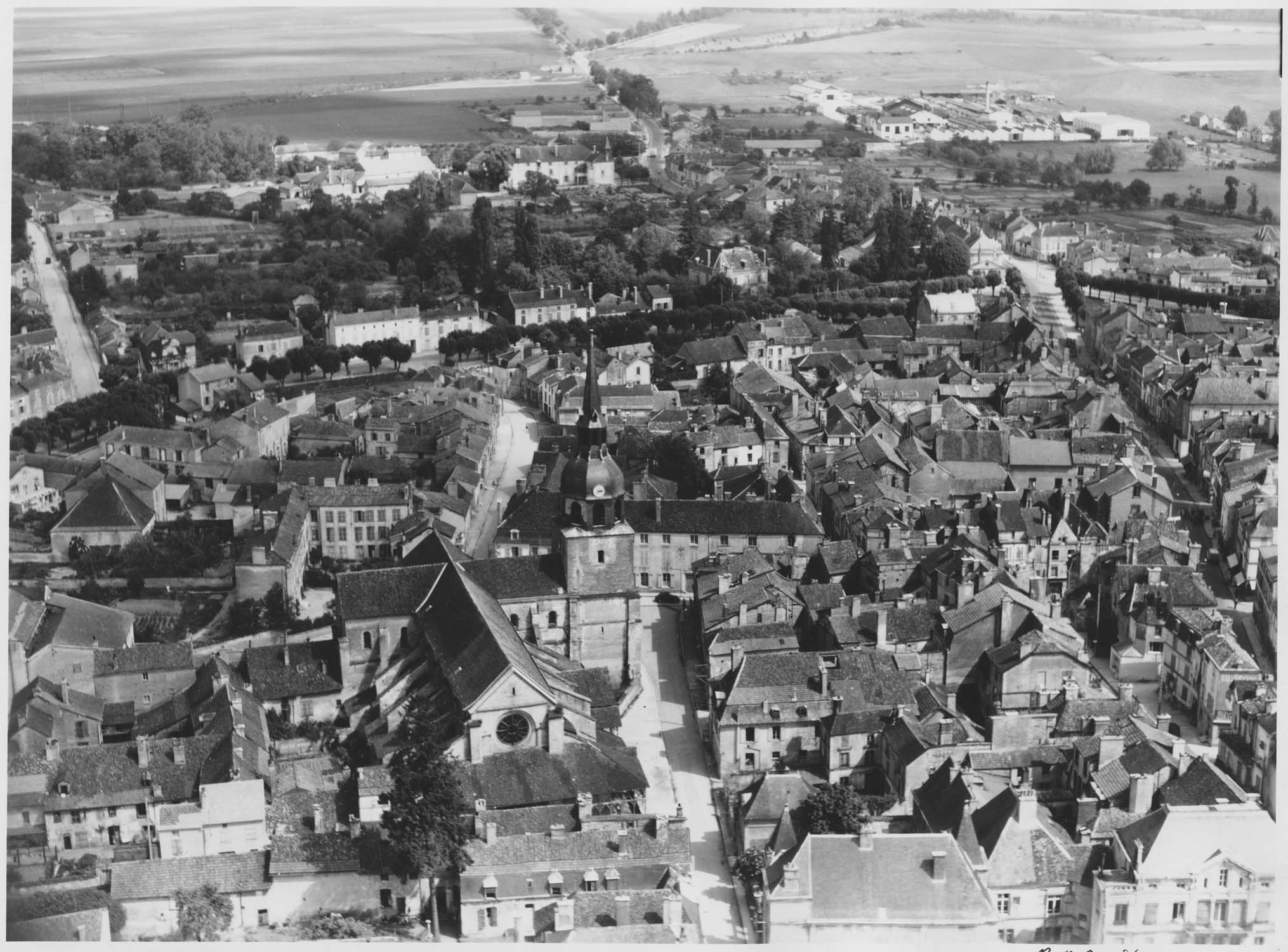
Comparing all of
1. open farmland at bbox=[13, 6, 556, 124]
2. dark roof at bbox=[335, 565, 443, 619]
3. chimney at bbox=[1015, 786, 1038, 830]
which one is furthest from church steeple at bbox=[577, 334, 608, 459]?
open farmland at bbox=[13, 6, 556, 124]

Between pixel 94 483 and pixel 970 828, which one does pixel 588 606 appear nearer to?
pixel 970 828

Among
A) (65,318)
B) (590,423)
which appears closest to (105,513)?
(590,423)

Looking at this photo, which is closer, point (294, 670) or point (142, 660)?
point (294, 670)

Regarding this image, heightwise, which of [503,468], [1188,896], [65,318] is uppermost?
[1188,896]

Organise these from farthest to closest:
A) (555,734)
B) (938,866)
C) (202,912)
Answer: (555,734) < (202,912) < (938,866)

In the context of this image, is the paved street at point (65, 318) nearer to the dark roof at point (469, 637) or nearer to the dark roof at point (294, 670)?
the dark roof at point (294, 670)

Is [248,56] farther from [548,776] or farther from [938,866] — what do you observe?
[938,866]

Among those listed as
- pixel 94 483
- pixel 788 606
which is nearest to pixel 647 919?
pixel 788 606
